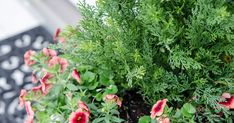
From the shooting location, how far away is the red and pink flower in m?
0.96

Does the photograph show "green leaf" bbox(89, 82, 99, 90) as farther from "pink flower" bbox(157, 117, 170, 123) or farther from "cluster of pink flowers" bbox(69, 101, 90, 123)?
"pink flower" bbox(157, 117, 170, 123)

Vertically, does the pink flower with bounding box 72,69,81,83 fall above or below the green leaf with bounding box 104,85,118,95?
above

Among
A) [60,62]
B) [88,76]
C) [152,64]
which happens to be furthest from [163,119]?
[60,62]

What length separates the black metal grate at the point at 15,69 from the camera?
1499 millimetres

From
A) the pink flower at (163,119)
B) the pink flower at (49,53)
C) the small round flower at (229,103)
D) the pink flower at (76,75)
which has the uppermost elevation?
the pink flower at (49,53)

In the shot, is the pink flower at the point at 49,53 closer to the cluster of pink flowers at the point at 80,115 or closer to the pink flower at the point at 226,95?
the cluster of pink flowers at the point at 80,115

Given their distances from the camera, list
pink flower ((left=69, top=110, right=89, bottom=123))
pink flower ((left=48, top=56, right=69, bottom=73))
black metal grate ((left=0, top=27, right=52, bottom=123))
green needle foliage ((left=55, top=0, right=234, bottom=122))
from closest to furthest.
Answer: green needle foliage ((left=55, top=0, right=234, bottom=122)) < pink flower ((left=69, top=110, right=89, bottom=123)) < pink flower ((left=48, top=56, right=69, bottom=73)) < black metal grate ((left=0, top=27, right=52, bottom=123))

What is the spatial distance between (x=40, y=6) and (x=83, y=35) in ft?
3.64

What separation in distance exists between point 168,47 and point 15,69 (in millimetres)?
855

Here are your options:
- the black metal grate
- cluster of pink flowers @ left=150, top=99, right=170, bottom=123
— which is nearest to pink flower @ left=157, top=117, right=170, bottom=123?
cluster of pink flowers @ left=150, top=99, right=170, bottom=123

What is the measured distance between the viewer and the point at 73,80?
1.13m

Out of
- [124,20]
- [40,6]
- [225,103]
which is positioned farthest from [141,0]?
[40,6]

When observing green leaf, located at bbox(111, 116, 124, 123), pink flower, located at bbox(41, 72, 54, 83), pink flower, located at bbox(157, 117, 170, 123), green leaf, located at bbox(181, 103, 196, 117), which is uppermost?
pink flower, located at bbox(41, 72, 54, 83)

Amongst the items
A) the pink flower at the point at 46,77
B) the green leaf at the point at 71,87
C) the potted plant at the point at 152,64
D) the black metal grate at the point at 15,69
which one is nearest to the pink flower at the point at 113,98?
the potted plant at the point at 152,64
